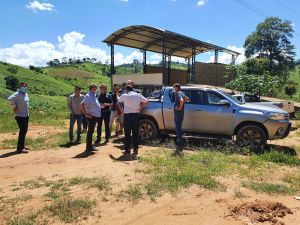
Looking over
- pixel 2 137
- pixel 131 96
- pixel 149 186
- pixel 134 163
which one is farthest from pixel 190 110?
pixel 2 137

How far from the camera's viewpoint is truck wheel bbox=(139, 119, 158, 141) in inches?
472

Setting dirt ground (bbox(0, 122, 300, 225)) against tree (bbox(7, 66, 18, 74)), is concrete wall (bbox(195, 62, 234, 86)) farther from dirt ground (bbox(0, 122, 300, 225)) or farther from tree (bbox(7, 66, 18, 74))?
tree (bbox(7, 66, 18, 74))

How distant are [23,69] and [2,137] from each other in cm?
5961

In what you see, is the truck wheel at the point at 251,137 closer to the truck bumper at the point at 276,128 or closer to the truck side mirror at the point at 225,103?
the truck bumper at the point at 276,128

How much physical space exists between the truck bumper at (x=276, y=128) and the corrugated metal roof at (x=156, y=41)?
10.2 m

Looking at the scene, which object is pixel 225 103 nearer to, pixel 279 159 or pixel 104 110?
pixel 279 159

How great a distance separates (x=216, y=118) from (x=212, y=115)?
0.14m

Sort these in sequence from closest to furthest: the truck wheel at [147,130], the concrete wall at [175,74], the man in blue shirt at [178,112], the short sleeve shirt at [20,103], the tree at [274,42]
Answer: the short sleeve shirt at [20,103] → the man in blue shirt at [178,112] → the truck wheel at [147,130] → the concrete wall at [175,74] → the tree at [274,42]

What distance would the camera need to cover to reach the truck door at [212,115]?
11.1 m

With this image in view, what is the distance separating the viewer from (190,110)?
11508 mm

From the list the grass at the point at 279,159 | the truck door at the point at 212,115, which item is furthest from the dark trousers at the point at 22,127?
the grass at the point at 279,159

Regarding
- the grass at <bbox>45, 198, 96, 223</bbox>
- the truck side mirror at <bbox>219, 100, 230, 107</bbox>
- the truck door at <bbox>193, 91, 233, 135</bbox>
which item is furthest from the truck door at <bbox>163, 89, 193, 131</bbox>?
the grass at <bbox>45, 198, 96, 223</bbox>

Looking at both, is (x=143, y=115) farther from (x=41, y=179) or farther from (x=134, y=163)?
(x=41, y=179)

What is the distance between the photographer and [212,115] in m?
11.2
